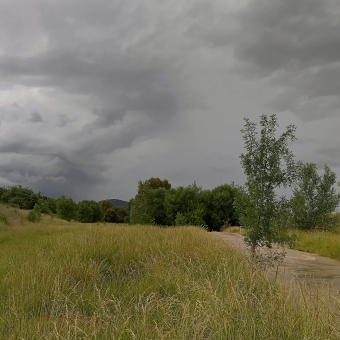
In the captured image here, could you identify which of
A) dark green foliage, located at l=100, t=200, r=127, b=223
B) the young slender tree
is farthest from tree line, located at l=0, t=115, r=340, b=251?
dark green foliage, located at l=100, t=200, r=127, b=223

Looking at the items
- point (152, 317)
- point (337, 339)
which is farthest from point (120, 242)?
point (337, 339)

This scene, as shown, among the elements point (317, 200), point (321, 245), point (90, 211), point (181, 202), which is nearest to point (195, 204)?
point (181, 202)

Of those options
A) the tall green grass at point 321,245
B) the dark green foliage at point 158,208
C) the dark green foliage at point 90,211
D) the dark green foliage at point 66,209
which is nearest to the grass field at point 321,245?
the tall green grass at point 321,245

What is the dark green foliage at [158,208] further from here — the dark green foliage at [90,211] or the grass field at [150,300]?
the grass field at [150,300]

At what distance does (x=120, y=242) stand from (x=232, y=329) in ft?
23.5

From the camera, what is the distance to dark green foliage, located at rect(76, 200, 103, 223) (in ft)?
239

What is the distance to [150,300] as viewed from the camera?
470 cm

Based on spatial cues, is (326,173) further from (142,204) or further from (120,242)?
(120,242)

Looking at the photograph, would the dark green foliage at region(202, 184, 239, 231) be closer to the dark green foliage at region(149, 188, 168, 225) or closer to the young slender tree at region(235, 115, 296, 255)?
the dark green foliage at region(149, 188, 168, 225)

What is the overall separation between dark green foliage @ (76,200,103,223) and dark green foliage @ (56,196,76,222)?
750 inches

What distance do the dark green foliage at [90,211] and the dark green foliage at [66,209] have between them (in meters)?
19.0

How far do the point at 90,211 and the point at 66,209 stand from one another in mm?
24175

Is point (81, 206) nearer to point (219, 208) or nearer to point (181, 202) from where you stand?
point (181, 202)

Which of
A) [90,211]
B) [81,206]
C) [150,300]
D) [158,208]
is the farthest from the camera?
[90,211]
